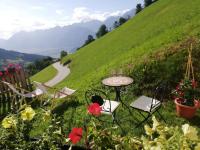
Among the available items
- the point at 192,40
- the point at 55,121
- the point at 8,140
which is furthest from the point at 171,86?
the point at 8,140

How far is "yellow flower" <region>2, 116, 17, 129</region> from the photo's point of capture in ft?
12.6

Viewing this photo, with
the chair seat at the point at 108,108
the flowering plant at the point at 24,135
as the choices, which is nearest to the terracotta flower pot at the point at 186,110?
the chair seat at the point at 108,108

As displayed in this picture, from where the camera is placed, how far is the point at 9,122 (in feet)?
12.8

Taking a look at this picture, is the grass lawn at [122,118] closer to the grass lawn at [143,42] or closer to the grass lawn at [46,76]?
the grass lawn at [143,42]

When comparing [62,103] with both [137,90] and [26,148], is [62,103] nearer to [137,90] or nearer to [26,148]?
[137,90]

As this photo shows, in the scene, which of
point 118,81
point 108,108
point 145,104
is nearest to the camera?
point 108,108

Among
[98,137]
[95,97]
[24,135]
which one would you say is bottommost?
[95,97]

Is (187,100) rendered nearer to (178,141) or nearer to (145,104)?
(145,104)

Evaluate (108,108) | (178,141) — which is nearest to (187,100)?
(108,108)

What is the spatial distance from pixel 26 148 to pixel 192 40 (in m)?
11.4

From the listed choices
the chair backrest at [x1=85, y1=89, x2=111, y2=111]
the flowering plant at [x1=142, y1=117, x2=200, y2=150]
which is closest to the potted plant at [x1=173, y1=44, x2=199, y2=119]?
the chair backrest at [x1=85, y1=89, x2=111, y2=111]

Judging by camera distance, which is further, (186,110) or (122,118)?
(122,118)

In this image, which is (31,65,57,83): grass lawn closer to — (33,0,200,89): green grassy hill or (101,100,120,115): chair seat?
(33,0,200,89): green grassy hill

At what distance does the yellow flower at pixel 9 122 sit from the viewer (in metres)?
3.86
